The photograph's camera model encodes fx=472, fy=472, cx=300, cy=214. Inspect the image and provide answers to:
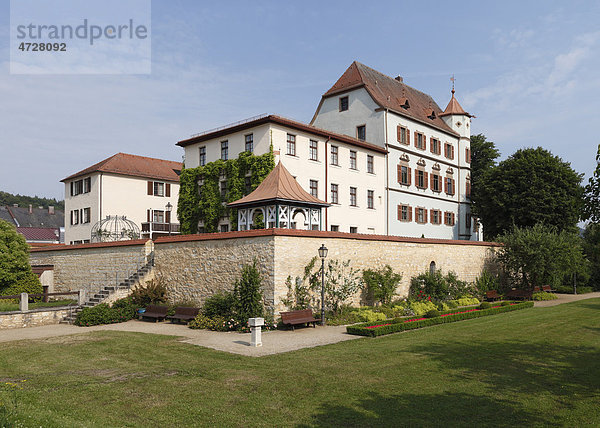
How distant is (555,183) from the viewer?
125ft

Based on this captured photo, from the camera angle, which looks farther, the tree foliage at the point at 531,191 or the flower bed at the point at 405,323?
the tree foliage at the point at 531,191

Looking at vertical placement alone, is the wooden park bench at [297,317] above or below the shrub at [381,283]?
below

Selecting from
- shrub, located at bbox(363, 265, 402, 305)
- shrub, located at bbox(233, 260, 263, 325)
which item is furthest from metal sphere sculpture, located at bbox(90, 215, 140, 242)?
shrub, located at bbox(363, 265, 402, 305)

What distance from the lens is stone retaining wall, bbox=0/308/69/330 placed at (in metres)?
19.1

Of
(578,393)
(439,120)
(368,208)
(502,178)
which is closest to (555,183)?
(502,178)

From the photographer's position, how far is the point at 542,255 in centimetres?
2750

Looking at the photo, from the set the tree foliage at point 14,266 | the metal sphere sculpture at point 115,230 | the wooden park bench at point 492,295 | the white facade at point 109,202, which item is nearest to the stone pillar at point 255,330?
the tree foliage at point 14,266

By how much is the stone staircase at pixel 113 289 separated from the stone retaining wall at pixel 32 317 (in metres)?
0.32

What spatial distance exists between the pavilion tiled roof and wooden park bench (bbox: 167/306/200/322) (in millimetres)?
5776

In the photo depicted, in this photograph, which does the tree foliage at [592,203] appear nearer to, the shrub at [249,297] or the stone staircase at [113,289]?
the shrub at [249,297]

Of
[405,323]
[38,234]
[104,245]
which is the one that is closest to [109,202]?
[104,245]

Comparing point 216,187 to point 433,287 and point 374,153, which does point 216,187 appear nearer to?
point 374,153

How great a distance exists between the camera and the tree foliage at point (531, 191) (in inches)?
1469

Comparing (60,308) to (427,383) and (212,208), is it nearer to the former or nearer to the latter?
(212,208)
